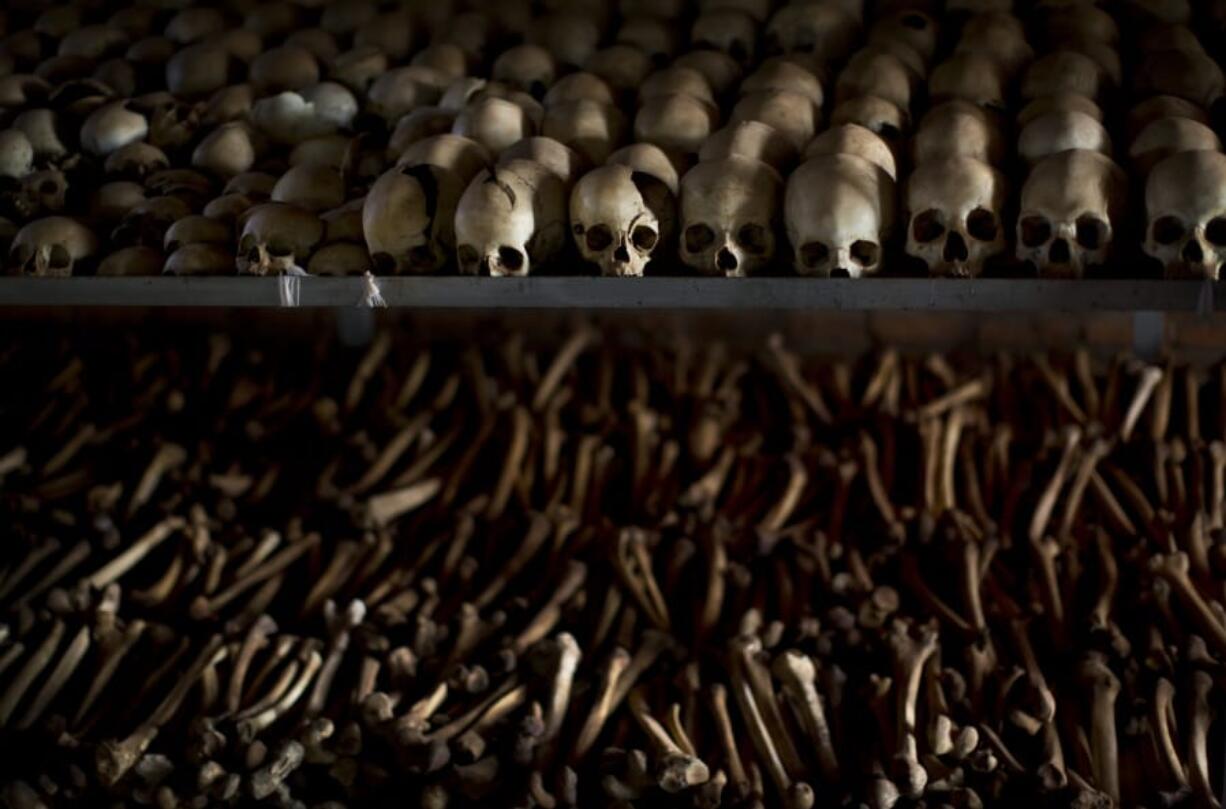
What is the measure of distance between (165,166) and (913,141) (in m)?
1.01

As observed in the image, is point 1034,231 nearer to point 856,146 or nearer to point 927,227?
point 927,227

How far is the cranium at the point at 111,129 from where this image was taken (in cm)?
178

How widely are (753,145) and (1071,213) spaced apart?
37cm

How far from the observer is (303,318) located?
2430 mm

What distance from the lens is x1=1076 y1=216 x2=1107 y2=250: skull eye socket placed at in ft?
4.35

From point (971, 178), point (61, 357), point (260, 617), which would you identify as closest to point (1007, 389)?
point (971, 178)

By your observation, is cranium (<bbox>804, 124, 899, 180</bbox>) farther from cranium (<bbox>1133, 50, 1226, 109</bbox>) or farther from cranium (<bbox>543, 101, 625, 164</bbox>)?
cranium (<bbox>1133, 50, 1226, 109</bbox>)

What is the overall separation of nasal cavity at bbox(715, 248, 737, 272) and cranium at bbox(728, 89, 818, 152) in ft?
0.72

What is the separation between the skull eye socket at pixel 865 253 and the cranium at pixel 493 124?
463 mm

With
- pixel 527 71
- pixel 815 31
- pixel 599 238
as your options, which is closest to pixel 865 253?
pixel 599 238

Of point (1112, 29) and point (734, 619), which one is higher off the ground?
point (1112, 29)

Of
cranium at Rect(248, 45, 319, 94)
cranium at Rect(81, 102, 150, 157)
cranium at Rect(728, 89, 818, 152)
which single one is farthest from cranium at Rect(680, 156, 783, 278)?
cranium at Rect(81, 102, 150, 157)

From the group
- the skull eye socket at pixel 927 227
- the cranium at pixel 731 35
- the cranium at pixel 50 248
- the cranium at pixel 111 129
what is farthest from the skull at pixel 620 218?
the cranium at pixel 111 129

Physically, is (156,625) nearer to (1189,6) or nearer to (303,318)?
(303,318)
